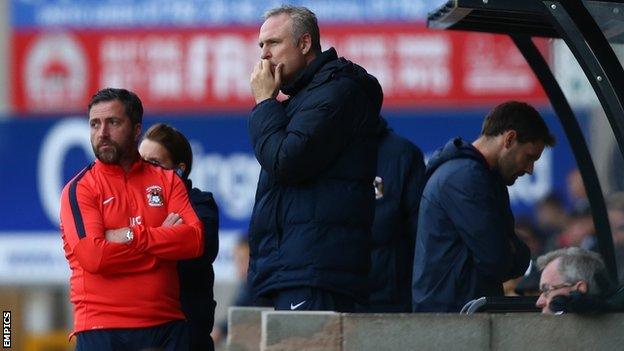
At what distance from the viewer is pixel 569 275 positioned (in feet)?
20.0

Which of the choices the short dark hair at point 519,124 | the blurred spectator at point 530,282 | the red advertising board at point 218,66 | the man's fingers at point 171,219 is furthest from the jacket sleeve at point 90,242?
the red advertising board at point 218,66

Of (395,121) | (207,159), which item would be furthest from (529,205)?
(207,159)

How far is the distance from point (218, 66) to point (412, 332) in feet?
28.8

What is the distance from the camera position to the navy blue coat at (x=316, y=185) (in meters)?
5.59

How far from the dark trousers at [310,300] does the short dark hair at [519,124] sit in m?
1.51

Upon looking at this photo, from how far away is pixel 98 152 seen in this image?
19.9ft

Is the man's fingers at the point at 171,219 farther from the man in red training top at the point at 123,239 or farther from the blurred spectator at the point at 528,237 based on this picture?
the blurred spectator at the point at 528,237

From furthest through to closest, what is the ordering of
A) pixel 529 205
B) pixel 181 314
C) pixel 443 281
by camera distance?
pixel 529 205 → pixel 443 281 → pixel 181 314

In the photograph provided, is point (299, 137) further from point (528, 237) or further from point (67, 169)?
point (67, 169)

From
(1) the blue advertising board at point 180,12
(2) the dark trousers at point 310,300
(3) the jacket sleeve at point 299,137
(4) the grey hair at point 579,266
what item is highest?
(1) the blue advertising board at point 180,12

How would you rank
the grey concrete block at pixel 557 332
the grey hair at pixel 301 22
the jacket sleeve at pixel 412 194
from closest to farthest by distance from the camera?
the grey concrete block at pixel 557 332, the grey hair at pixel 301 22, the jacket sleeve at pixel 412 194

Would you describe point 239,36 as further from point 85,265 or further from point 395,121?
point 85,265

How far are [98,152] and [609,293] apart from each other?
1.99 m

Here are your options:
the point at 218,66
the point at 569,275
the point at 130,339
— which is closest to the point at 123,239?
the point at 130,339
